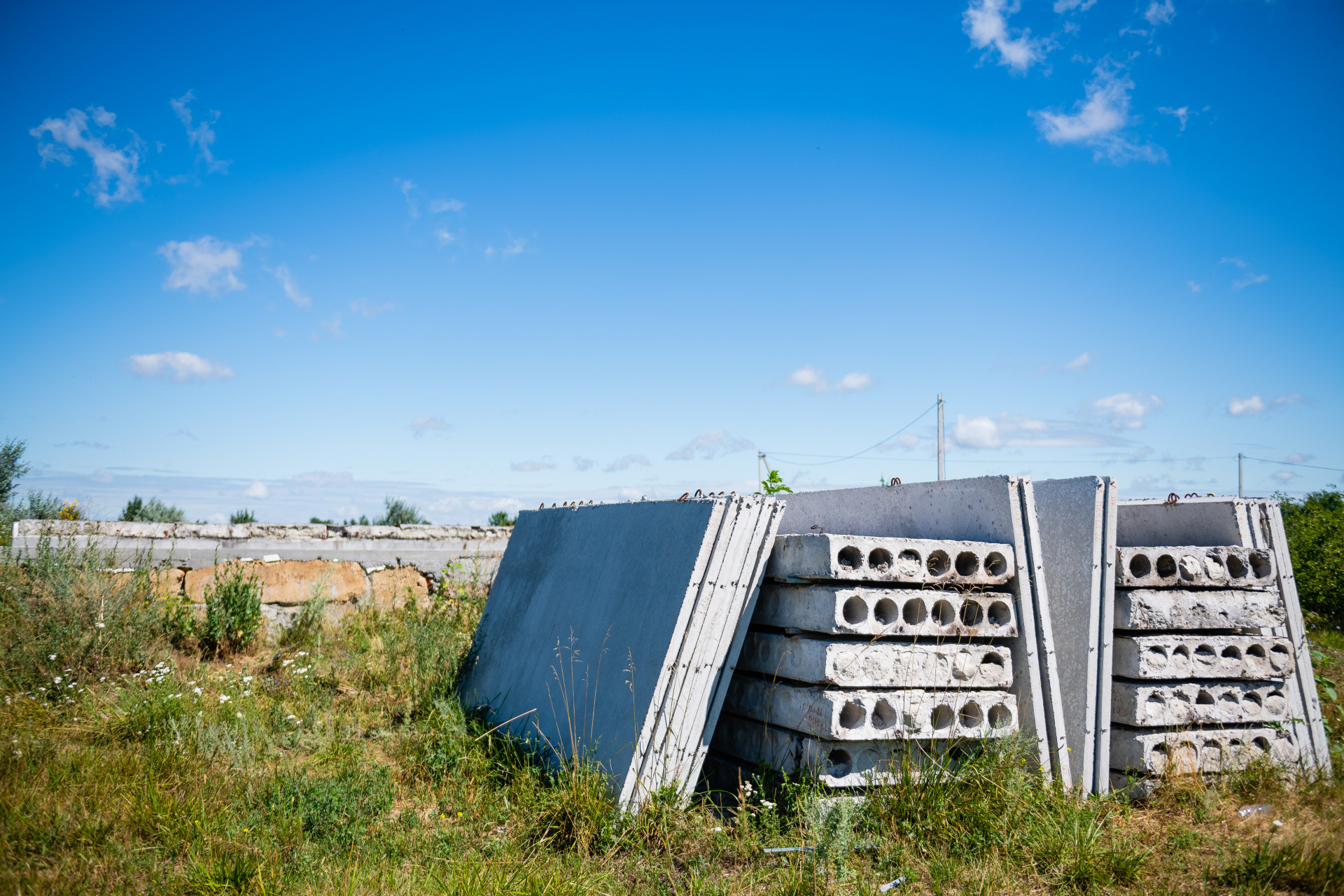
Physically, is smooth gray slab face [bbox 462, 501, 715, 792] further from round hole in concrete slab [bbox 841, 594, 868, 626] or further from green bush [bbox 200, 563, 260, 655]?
green bush [bbox 200, 563, 260, 655]

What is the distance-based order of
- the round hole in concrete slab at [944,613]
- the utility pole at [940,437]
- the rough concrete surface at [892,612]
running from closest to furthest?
the rough concrete surface at [892,612] < the round hole in concrete slab at [944,613] < the utility pole at [940,437]

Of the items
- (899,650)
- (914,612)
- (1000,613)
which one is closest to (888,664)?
(899,650)

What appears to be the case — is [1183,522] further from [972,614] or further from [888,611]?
[888,611]

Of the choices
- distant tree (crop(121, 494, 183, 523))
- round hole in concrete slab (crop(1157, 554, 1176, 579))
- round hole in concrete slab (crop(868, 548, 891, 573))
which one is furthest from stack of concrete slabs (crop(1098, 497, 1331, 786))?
distant tree (crop(121, 494, 183, 523))

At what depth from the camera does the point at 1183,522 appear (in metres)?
5.49

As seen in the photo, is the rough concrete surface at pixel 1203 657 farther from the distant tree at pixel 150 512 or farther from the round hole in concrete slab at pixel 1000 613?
the distant tree at pixel 150 512

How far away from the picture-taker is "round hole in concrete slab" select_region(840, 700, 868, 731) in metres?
4.07

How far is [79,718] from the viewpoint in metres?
5.66

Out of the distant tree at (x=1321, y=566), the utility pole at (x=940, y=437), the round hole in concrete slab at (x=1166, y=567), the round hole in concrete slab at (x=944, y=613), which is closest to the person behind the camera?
the round hole in concrete slab at (x=944, y=613)

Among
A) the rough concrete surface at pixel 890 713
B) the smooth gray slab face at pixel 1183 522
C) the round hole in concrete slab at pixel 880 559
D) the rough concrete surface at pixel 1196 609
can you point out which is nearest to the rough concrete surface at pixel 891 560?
the round hole in concrete slab at pixel 880 559

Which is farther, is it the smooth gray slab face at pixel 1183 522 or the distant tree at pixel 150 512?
the distant tree at pixel 150 512

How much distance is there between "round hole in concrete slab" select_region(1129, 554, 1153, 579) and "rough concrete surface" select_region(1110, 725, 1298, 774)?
0.91 meters

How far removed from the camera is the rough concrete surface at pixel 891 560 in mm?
4176

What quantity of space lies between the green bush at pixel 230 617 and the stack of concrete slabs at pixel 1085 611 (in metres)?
7.46
